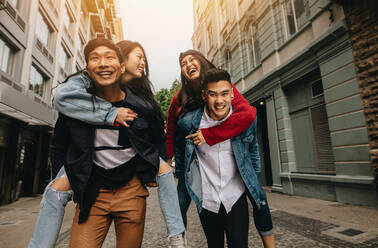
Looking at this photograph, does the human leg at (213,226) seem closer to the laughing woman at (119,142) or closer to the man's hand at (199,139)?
the laughing woman at (119,142)

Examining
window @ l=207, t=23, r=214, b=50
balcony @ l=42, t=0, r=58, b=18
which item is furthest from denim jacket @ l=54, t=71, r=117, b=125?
window @ l=207, t=23, r=214, b=50

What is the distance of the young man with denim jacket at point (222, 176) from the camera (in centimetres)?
172

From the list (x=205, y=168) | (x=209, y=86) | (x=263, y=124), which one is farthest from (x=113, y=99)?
(x=263, y=124)

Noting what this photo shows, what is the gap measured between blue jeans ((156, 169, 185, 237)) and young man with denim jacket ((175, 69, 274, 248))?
0.36 metres

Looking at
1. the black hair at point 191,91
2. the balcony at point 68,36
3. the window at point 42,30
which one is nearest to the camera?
the black hair at point 191,91

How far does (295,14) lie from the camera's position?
8.25 m

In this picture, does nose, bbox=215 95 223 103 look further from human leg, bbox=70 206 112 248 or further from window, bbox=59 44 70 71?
window, bbox=59 44 70 71

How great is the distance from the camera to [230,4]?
1317cm

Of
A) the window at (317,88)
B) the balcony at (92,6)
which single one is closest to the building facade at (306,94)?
the window at (317,88)

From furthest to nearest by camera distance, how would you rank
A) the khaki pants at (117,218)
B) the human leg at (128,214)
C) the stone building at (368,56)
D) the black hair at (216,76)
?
the stone building at (368,56) < the black hair at (216,76) < the human leg at (128,214) < the khaki pants at (117,218)

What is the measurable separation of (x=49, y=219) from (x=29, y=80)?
12060 millimetres

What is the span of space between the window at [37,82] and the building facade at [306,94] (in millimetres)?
10847

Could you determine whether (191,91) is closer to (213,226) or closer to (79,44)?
(213,226)

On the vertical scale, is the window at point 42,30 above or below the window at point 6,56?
above
